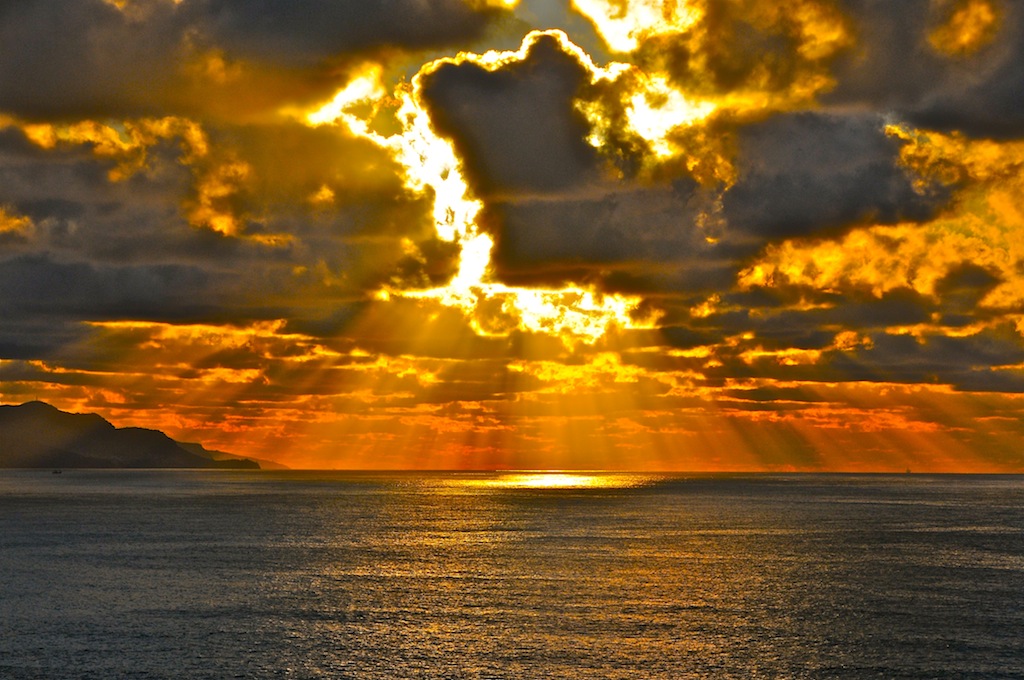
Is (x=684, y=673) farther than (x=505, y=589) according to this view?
No

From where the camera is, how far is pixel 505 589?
8506 cm

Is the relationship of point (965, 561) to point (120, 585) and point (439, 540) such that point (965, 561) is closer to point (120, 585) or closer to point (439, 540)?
point (439, 540)

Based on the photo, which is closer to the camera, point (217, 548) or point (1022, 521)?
point (217, 548)

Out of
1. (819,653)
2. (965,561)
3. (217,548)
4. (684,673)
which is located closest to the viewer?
(684,673)

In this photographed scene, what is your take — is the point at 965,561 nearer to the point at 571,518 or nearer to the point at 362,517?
the point at 571,518

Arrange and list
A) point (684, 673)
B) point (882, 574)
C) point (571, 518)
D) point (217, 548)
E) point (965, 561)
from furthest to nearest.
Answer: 1. point (571, 518)
2. point (217, 548)
3. point (965, 561)
4. point (882, 574)
5. point (684, 673)

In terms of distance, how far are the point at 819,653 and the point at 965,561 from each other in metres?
58.9

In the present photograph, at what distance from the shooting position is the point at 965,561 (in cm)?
11194

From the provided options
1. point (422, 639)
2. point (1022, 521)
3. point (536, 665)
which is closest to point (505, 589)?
point (422, 639)

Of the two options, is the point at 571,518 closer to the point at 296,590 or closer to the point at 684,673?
the point at 296,590

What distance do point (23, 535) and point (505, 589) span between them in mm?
84168

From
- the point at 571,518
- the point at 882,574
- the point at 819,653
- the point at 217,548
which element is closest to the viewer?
the point at 819,653

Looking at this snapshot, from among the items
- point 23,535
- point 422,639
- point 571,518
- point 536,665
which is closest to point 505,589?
point 422,639

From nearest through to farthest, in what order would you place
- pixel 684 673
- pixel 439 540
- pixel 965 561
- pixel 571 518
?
pixel 684 673, pixel 965 561, pixel 439 540, pixel 571 518
